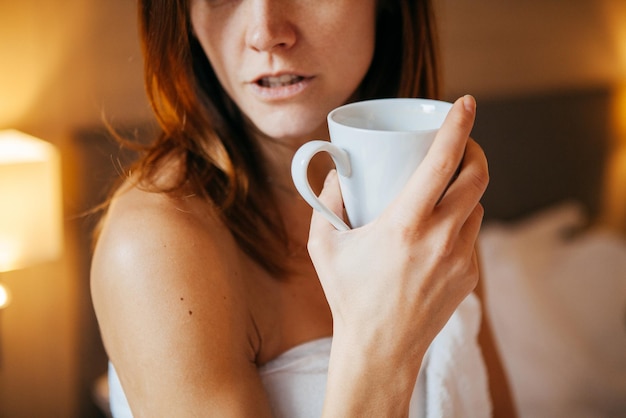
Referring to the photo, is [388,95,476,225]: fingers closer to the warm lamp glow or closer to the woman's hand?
the woman's hand

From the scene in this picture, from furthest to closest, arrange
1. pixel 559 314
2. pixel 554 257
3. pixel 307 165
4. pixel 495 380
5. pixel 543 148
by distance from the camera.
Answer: pixel 543 148
pixel 554 257
pixel 559 314
pixel 495 380
pixel 307 165

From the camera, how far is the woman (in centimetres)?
55

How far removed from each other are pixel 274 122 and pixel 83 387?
1321mm

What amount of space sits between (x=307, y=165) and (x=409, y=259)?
0.13 meters

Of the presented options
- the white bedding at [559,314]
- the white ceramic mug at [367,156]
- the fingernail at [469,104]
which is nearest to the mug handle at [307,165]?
the white ceramic mug at [367,156]

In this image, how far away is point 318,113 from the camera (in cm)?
74

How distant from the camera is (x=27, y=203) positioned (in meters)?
1.62

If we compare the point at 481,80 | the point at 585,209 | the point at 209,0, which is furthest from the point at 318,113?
the point at 585,209

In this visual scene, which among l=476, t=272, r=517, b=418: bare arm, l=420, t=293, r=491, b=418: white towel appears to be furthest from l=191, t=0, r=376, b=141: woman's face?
l=476, t=272, r=517, b=418: bare arm

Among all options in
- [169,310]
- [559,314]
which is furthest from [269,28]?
[559,314]

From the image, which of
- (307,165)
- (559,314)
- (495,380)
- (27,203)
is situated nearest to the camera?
(307,165)

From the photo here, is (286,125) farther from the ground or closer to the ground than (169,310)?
Result: farther from the ground

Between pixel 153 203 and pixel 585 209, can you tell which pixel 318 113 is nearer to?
pixel 153 203

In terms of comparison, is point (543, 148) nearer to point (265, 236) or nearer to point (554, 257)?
point (554, 257)
